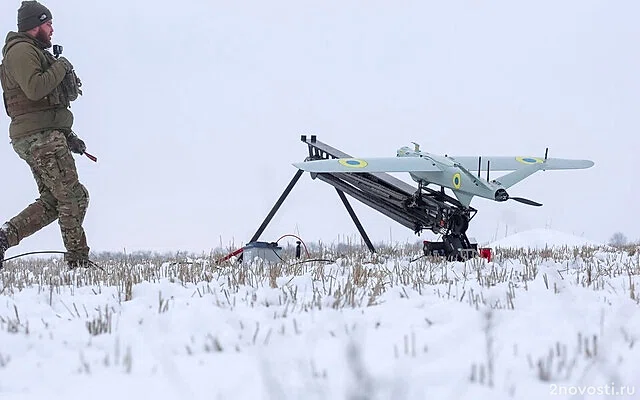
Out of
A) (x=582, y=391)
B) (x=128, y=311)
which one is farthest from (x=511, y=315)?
Result: (x=128, y=311)

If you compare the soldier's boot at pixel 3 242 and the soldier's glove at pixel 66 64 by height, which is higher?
the soldier's glove at pixel 66 64

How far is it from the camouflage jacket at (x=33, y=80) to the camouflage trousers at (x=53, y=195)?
127 millimetres

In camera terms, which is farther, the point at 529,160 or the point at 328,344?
the point at 529,160

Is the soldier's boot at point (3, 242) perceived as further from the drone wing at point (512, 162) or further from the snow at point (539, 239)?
the snow at point (539, 239)

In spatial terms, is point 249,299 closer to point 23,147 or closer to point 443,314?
point 443,314

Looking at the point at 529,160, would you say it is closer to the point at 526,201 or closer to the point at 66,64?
the point at 526,201

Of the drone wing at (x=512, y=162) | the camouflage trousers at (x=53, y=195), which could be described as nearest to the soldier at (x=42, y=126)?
the camouflage trousers at (x=53, y=195)

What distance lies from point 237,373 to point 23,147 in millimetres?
5739

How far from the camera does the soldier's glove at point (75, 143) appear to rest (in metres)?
7.70

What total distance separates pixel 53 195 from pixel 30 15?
6.56 ft

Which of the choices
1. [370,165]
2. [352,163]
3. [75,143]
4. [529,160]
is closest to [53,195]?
[75,143]

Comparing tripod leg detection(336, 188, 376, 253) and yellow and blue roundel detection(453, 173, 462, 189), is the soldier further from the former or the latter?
tripod leg detection(336, 188, 376, 253)

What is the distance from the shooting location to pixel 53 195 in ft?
24.4

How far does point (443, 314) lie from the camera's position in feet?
11.6
